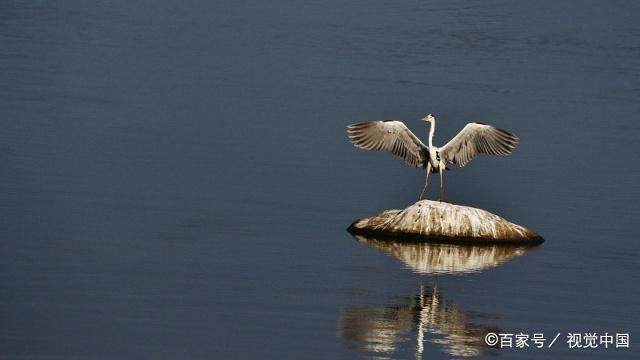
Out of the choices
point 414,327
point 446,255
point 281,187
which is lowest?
point 414,327

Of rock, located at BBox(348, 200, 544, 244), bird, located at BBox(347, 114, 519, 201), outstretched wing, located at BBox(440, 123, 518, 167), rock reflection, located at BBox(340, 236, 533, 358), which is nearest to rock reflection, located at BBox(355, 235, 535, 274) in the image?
rock reflection, located at BBox(340, 236, 533, 358)

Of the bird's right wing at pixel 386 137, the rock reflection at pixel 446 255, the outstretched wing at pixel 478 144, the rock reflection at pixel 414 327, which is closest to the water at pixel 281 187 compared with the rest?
the rock reflection at pixel 414 327

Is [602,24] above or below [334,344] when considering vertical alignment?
above

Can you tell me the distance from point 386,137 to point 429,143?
2.68 feet

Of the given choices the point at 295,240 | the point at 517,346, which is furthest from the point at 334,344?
the point at 295,240

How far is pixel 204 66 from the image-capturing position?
47.6 metres

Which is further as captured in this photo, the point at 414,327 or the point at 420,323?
the point at 420,323

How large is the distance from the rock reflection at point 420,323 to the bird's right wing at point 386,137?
11.0 feet

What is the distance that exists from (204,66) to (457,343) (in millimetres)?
28942

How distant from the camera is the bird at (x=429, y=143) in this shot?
1091 inches

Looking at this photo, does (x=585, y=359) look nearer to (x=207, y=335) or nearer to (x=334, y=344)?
(x=334, y=344)

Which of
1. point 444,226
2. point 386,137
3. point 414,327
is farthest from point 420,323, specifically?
point 386,137

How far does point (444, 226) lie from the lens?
26.1 meters

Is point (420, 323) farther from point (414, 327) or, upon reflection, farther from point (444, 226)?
point (444, 226)
